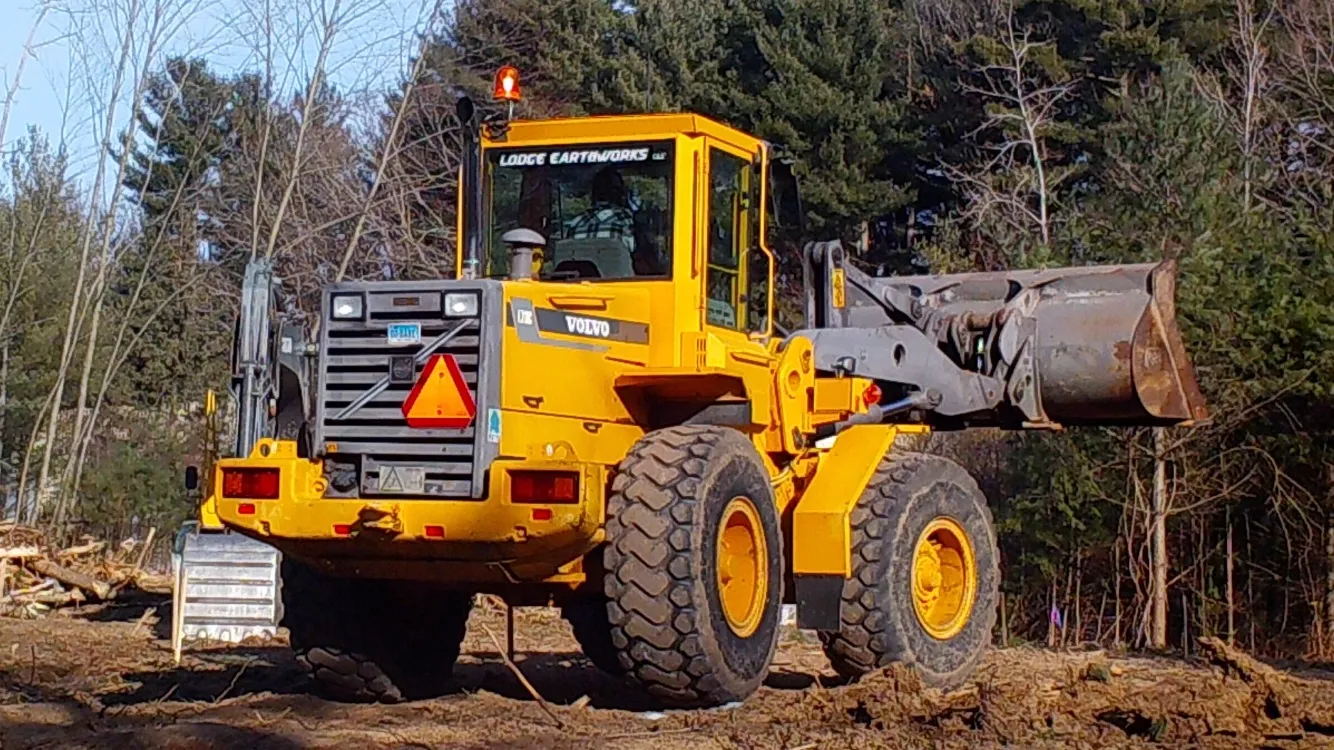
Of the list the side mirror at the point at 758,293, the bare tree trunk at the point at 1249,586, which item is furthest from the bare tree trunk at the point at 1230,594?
the side mirror at the point at 758,293

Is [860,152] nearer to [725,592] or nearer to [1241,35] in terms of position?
[1241,35]

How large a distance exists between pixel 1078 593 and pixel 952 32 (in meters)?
19.4

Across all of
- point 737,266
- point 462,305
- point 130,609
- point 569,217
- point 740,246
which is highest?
point 569,217

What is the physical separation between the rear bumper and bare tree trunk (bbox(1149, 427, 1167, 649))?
8.84 metres

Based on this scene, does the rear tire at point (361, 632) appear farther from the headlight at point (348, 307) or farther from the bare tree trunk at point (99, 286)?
the bare tree trunk at point (99, 286)

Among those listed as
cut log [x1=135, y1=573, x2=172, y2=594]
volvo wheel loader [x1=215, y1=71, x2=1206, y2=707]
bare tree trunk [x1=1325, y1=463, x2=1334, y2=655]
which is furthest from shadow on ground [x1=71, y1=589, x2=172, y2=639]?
bare tree trunk [x1=1325, y1=463, x2=1334, y2=655]

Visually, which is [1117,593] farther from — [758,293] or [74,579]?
[74,579]

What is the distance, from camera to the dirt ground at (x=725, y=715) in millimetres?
7754

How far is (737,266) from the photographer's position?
9727 mm

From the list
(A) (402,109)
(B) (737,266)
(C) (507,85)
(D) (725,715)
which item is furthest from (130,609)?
(D) (725,715)

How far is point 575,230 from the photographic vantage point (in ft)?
31.3

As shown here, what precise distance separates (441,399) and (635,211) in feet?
5.63

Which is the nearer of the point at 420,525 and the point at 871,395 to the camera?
the point at 420,525

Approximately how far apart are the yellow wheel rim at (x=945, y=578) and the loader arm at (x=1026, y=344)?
956 millimetres
